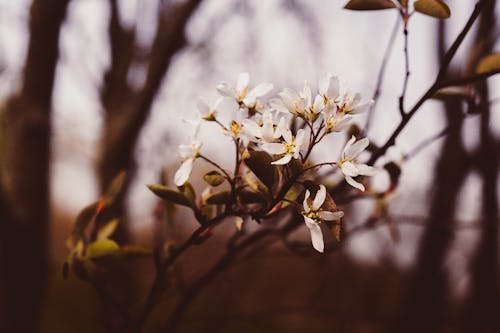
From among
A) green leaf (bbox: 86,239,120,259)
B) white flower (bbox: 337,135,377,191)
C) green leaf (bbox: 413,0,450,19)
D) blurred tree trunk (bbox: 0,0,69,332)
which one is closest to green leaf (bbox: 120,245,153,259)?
green leaf (bbox: 86,239,120,259)

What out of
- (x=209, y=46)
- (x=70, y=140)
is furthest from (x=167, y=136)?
(x=70, y=140)

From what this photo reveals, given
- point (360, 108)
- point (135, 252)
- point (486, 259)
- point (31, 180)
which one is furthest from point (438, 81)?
point (486, 259)

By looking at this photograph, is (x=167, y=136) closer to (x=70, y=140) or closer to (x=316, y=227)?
(x=316, y=227)

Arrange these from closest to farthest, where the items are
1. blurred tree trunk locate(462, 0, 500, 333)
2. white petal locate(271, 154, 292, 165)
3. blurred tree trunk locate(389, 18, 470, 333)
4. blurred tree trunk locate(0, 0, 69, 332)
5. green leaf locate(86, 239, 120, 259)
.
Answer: white petal locate(271, 154, 292, 165) → green leaf locate(86, 239, 120, 259) → blurred tree trunk locate(0, 0, 69, 332) → blurred tree trunk locate(462, 0, 500, 333) → blurred tree trunk locate(389, 18, 470, 333)

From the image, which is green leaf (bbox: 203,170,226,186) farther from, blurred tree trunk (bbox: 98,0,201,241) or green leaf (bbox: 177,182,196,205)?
blurred tree trunk (bbox: 98,0,201,241)

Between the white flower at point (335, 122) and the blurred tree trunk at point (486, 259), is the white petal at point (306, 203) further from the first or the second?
the blurred tree trunk at point (486, 259)

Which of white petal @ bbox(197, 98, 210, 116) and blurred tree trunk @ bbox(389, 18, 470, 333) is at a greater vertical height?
white petal @ bbox(197, 98, 210, 116)

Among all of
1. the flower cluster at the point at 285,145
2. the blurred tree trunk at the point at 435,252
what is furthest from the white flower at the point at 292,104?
the blurred tree trunk at the point at 435,252
